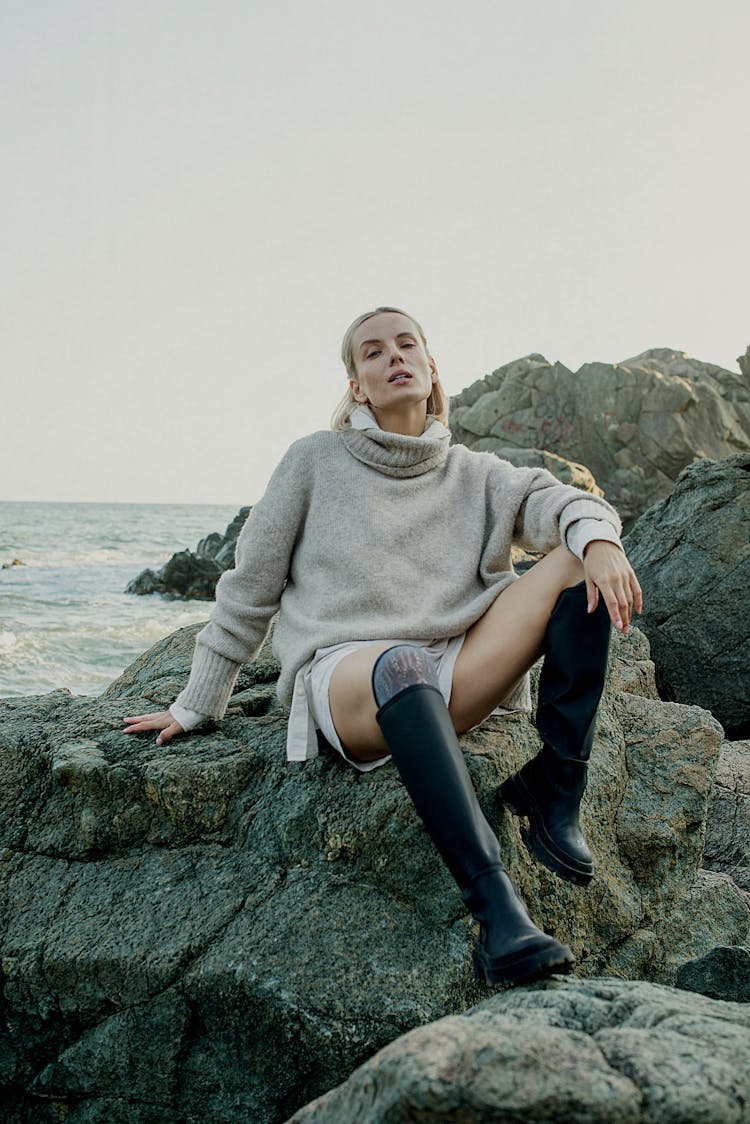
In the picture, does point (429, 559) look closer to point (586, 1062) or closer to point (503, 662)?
point (503, 662)

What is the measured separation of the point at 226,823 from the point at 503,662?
1.00 m

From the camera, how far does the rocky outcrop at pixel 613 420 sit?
100ft

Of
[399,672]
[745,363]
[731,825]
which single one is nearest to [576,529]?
[399,672]

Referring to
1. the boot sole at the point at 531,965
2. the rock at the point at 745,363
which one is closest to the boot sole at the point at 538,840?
the boot sole at the point at 531,965

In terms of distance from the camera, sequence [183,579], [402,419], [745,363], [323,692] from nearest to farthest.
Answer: [323,692] → [402,419] → [183,579] → [745,363]

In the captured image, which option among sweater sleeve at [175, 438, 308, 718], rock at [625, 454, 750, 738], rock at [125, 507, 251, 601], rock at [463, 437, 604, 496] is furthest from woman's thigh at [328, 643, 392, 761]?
rock at [125, 507, 251, 601]

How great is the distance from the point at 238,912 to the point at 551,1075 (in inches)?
54.8

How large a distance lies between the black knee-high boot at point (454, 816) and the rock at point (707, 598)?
5.61 meters

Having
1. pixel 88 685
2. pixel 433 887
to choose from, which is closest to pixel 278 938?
pixel 433 887

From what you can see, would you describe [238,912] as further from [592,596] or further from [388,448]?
[388,448]

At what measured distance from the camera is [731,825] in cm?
481

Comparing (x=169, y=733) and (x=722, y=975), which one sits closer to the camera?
(x=722, y=975)

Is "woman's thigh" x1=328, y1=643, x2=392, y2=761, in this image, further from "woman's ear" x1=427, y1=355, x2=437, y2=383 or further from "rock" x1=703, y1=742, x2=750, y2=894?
"rock" x1=703, y1=742, x2=750, y2=894

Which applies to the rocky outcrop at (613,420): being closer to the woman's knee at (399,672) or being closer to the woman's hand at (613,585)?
the woman's hand at (613,585)
